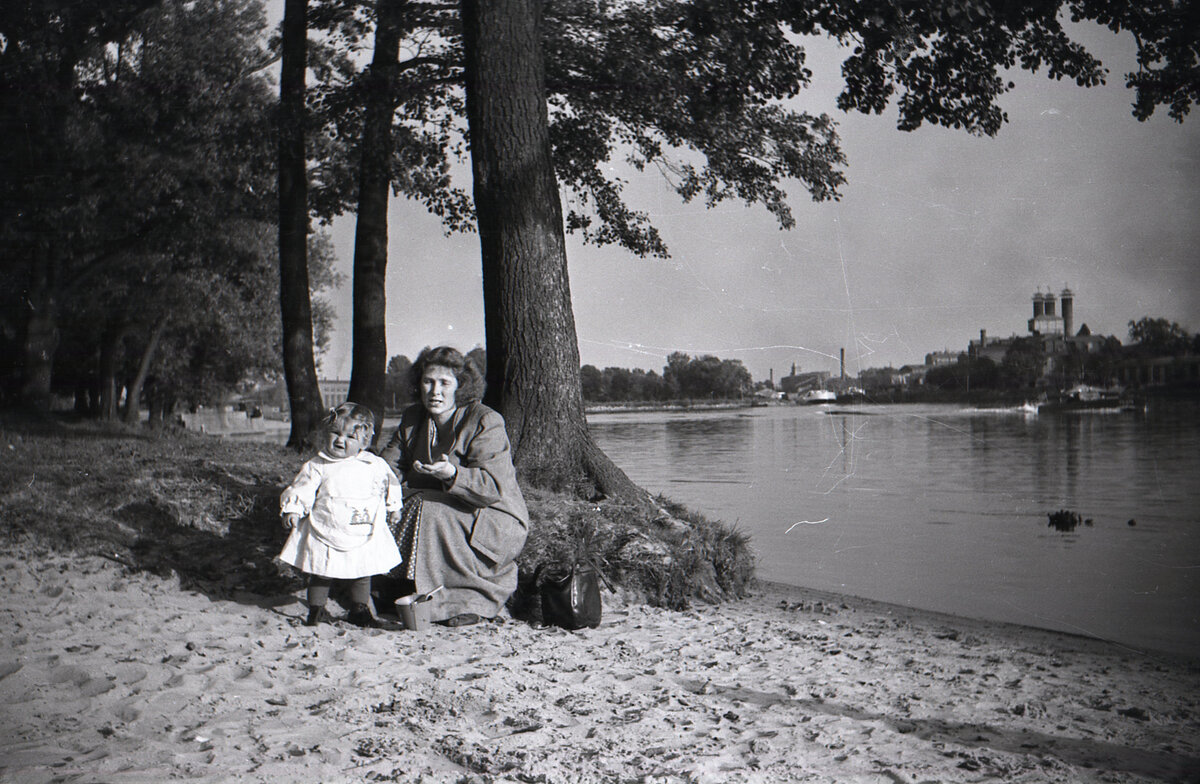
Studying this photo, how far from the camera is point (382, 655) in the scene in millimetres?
5070

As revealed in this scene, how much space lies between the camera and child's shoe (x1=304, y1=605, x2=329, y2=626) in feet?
18.3

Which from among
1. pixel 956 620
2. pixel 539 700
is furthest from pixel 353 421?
pixel 956 620

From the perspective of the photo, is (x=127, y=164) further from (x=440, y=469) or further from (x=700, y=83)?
(x=440, y=469)

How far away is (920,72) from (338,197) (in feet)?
34.6

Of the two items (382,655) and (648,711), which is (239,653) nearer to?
(382,655)

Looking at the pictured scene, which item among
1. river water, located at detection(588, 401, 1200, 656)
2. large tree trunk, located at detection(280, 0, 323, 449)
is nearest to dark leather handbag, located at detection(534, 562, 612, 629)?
river water, located at detection(588, 401, 1200, 656)

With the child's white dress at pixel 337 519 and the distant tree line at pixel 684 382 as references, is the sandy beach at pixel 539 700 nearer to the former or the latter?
the child's white dress at pixel 337 519

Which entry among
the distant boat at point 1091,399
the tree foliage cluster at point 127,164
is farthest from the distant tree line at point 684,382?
the distant boat at point 1091,399

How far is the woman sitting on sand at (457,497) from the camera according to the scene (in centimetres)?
574

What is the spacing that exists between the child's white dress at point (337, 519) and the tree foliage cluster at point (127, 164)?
10.1 metres

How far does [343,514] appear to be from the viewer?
5453 millimetres

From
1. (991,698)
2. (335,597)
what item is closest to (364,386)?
(335,597)

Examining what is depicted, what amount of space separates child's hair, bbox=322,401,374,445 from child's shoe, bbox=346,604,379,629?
971 millimetres

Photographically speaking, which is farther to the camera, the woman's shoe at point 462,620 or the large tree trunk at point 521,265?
the large tree trunk at point 521,265
